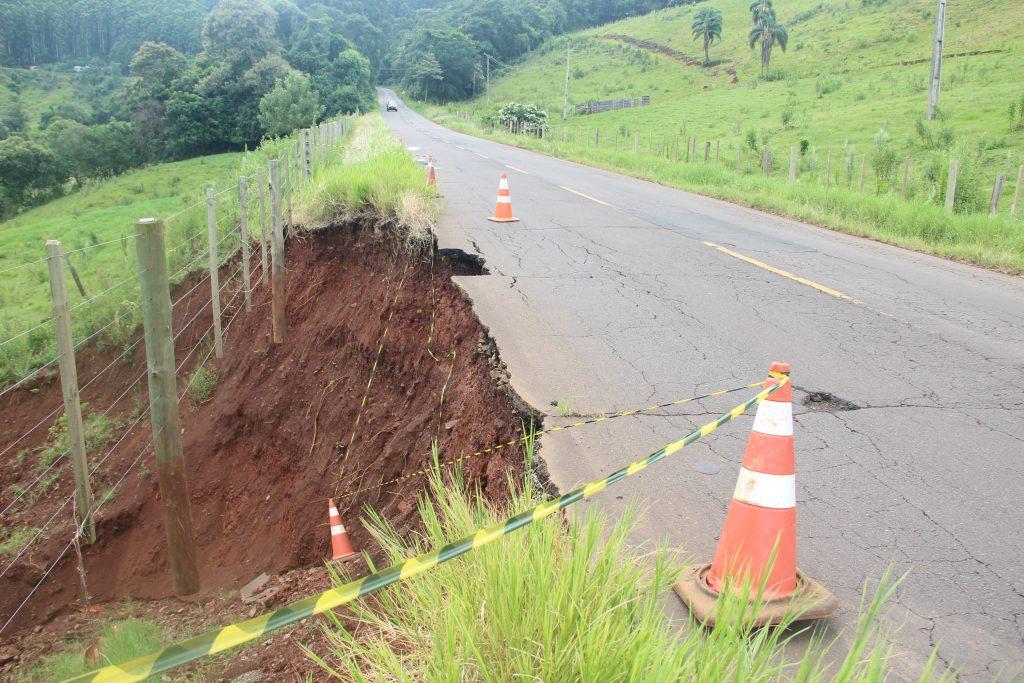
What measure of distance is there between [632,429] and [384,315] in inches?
194

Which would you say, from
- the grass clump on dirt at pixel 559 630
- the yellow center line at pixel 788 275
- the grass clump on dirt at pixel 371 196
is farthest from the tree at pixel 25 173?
the grass clump on dirt at pixel 559 630

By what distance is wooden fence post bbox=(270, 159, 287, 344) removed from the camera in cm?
1080

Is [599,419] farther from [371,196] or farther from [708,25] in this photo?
[708,25]

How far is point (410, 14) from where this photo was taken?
149m

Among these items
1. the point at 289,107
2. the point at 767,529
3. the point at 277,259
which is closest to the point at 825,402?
the point at 767,529

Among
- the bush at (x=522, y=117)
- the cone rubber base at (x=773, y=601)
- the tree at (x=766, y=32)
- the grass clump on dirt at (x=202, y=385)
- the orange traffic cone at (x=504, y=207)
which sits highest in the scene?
the tree at (x=766, y=32)

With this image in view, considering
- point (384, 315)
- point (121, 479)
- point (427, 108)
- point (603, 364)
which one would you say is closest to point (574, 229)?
point (384, 315)

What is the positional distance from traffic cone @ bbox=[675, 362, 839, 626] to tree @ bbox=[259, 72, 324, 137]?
58597 mm

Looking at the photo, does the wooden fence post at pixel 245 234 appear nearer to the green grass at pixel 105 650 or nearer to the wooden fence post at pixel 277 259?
the wooden fence post at pixel 277 259

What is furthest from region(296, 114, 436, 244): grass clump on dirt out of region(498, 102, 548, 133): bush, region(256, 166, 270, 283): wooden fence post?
region(498, 102, 548, 133): bush

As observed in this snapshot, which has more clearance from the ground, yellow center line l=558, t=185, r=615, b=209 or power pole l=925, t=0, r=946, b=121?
power pole l=925, t=0, r=946, b=121

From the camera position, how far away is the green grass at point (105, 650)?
200 inches

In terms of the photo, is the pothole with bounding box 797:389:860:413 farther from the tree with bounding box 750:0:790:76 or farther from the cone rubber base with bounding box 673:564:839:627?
the tree with bounding box 750:0:790:76

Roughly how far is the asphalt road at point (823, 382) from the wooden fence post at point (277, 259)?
95.6 inches
